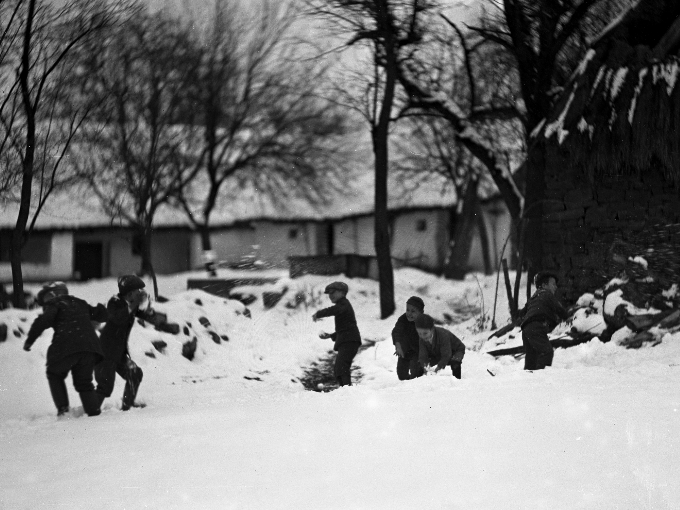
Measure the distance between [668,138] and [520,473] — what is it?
3.39 metres

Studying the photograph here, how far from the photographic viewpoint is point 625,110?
509 cm

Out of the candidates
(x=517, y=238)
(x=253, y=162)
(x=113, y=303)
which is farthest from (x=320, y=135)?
(x=113, y=303)

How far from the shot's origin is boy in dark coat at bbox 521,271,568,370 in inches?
173

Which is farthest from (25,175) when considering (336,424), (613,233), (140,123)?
(613,233)

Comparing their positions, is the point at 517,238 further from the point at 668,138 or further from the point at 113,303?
the point at 113,303

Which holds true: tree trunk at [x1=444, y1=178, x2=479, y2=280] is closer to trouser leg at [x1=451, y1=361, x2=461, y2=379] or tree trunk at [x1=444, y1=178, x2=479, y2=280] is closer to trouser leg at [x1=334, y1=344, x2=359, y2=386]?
trouser leg at [x1=451, y1=361, x2=461, y2=379]

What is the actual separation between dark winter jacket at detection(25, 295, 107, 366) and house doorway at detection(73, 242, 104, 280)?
26 cm

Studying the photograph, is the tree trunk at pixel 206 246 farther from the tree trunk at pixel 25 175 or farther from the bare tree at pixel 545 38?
the bare tree at pixel 545 38

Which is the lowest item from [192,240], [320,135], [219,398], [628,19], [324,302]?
[219,398]

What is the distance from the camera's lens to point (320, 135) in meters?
5.17

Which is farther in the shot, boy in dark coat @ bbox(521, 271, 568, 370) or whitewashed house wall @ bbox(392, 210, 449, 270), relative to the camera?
whitewashed house wall @ bbox(392, 210, 449, 270)

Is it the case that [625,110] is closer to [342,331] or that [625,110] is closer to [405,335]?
[405,335]

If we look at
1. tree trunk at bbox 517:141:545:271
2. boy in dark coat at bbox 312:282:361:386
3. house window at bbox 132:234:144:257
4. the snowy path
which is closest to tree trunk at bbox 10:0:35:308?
house window at bbox 132:234:144:257

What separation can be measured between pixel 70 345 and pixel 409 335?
192 centimetres
